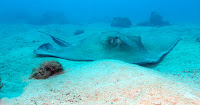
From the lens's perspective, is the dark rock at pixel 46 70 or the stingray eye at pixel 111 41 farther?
the stingray eye at pixel 111 41

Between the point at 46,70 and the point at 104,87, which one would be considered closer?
the point at 104,87

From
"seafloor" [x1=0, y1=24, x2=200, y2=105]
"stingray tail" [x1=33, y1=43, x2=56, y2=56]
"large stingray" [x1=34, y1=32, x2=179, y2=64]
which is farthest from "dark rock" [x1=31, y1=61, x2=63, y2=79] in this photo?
"stingray tail" [x1=33, y1=43, x2=56, y2=56]

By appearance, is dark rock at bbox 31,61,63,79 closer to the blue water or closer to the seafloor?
the seafloor

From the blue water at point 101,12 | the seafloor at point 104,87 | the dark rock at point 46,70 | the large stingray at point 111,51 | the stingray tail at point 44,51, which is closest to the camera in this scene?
the seafloor at point 104,87

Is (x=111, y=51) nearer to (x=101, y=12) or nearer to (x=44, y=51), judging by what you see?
(x=44, y=51)

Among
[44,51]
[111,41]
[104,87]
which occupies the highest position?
[111,41]

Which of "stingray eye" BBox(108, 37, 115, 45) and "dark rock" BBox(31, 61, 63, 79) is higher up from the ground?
"stingray eye" BBox(108, 37, 115, 45)

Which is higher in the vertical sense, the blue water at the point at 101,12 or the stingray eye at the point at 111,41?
the blue water at the point at 101,12

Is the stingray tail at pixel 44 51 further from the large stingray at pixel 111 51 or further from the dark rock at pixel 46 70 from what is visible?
the dark rock at pixel 46 70

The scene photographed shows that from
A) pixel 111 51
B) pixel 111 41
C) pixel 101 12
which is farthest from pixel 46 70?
pixel 101 12

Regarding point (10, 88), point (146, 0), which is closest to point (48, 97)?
point (10, 88)

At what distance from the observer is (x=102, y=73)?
2836 mm

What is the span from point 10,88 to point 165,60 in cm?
407

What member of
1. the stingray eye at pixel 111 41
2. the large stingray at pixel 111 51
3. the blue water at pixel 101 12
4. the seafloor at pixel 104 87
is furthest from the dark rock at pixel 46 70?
the blue water at pixel 101 12
